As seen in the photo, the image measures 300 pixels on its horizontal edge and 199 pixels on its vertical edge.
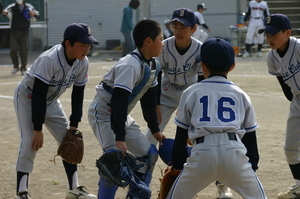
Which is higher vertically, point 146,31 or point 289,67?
point 146,31

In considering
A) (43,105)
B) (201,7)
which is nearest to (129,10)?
(201,7)

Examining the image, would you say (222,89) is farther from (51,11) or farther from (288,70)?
(51,11)

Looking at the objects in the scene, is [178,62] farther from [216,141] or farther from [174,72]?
[216,141]

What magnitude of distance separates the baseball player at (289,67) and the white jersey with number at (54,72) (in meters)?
1.93

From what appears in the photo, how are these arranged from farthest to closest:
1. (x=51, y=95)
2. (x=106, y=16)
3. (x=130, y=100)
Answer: (x=106, y=16) → (x=51, y=95) → (x=130, y=100)

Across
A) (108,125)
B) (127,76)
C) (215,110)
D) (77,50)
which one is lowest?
(108,125)

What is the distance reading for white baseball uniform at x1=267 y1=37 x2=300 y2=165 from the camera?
5.89 metres

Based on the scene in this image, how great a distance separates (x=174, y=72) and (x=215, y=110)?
259cm

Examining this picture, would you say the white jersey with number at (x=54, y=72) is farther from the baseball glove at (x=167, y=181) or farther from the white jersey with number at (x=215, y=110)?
the white jersey with number at (x=215, y=110)

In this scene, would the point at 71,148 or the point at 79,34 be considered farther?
the point at 71,148

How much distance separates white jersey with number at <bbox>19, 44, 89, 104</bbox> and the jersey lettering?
1900 mm

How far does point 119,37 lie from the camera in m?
24.9

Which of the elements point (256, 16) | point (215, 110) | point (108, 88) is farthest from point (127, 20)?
point (215, 110)

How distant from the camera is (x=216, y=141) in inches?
161
